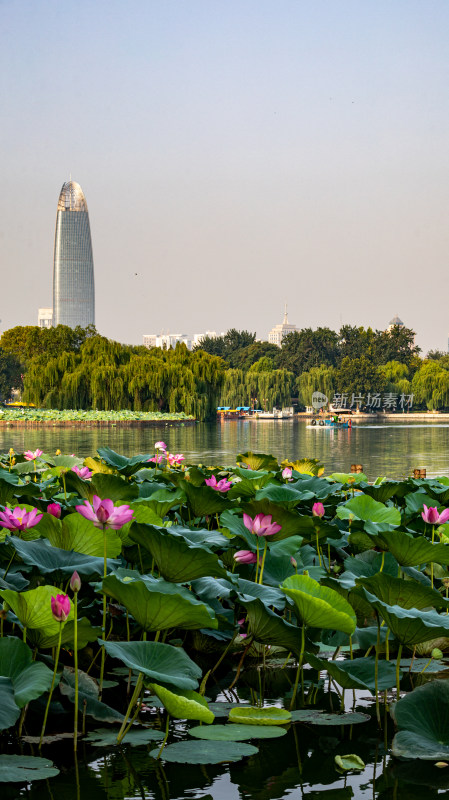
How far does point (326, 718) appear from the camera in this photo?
6.71 ft

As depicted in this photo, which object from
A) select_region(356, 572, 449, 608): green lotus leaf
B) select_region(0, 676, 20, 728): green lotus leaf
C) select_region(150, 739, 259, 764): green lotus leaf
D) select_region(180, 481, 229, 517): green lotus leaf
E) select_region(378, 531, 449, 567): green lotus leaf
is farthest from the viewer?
select_region(180, 481, 229, 517): green lotus leaf

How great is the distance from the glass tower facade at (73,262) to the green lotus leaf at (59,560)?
124041 mm

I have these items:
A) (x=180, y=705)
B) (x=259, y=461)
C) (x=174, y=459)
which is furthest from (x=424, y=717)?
(x=174, y=459)

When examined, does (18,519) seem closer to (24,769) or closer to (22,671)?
(22,671)

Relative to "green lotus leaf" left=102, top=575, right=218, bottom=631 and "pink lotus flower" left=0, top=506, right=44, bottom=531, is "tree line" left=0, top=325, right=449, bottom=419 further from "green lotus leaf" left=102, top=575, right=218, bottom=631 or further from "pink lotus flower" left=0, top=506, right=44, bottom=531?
"green lotus leaf" left=102, top=575, right=218, bottom=631

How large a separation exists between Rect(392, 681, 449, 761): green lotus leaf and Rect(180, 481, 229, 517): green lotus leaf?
1.29 meters

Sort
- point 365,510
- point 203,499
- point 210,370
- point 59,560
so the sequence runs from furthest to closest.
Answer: point 210,370, point 365,510, point 203,499, point 59,560

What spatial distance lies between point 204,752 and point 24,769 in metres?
0.36

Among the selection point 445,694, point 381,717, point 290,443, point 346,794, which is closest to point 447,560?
point 381,717

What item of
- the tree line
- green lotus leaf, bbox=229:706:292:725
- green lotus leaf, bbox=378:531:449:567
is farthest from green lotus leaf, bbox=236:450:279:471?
the tree line

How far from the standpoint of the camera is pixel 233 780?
1758mm

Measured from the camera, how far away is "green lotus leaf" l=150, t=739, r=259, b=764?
5.62 ft

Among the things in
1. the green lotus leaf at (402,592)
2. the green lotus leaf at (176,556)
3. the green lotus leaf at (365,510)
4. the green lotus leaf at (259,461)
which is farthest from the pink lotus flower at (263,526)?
the green lotus leaf at (259,461)

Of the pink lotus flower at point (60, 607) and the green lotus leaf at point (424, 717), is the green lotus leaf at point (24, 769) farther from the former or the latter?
the green lotus leaf at point (424, 717)
